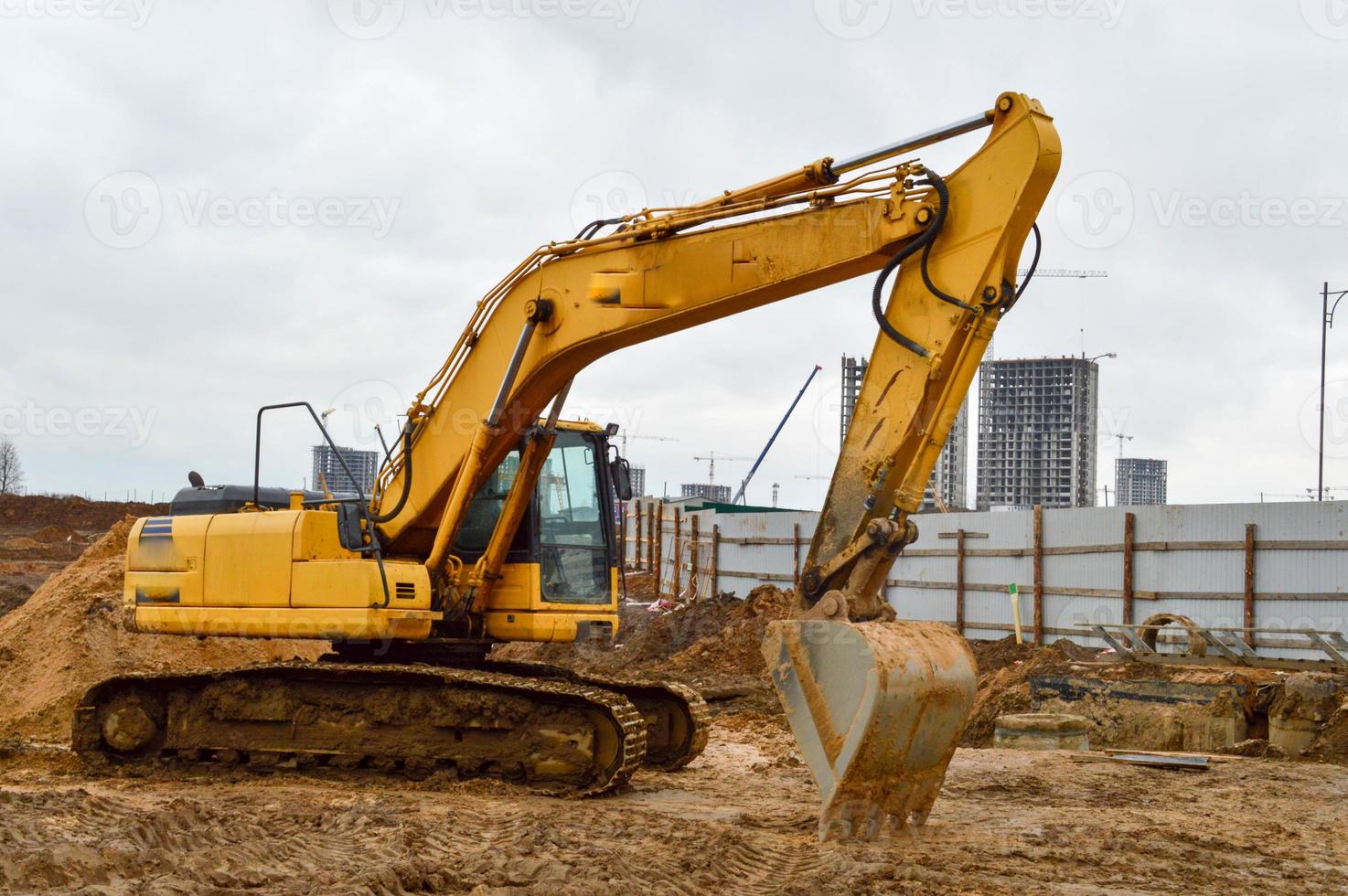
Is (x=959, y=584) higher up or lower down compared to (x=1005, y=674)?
higher up

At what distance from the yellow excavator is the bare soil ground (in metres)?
0.38

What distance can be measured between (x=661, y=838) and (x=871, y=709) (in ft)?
4.45

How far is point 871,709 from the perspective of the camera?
629cm

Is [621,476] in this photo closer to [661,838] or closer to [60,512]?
[661,838]

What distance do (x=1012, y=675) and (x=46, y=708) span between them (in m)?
10.2

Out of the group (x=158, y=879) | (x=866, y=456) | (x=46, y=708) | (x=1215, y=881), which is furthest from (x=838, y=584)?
(x=46, y=708)

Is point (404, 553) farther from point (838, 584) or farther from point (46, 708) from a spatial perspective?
point (46, 708)

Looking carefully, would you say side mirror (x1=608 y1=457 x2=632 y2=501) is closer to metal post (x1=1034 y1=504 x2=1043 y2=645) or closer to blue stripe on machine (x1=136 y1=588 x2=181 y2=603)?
blue stripe on machine (x1=136 y1=588 x2=181 y2=603)

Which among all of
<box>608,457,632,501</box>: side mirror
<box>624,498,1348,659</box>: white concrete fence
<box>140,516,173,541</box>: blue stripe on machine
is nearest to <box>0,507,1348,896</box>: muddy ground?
<box>140,516,173,541</box>: blue stripe on machine

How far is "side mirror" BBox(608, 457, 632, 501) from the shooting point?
9.75 metres

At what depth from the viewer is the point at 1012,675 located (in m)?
15.3

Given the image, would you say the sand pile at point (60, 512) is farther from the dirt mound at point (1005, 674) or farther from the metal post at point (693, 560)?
the dirt mound at point (1005, 674)

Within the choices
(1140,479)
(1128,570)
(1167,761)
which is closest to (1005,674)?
(1128,570)

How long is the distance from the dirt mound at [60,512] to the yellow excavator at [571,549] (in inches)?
1678
